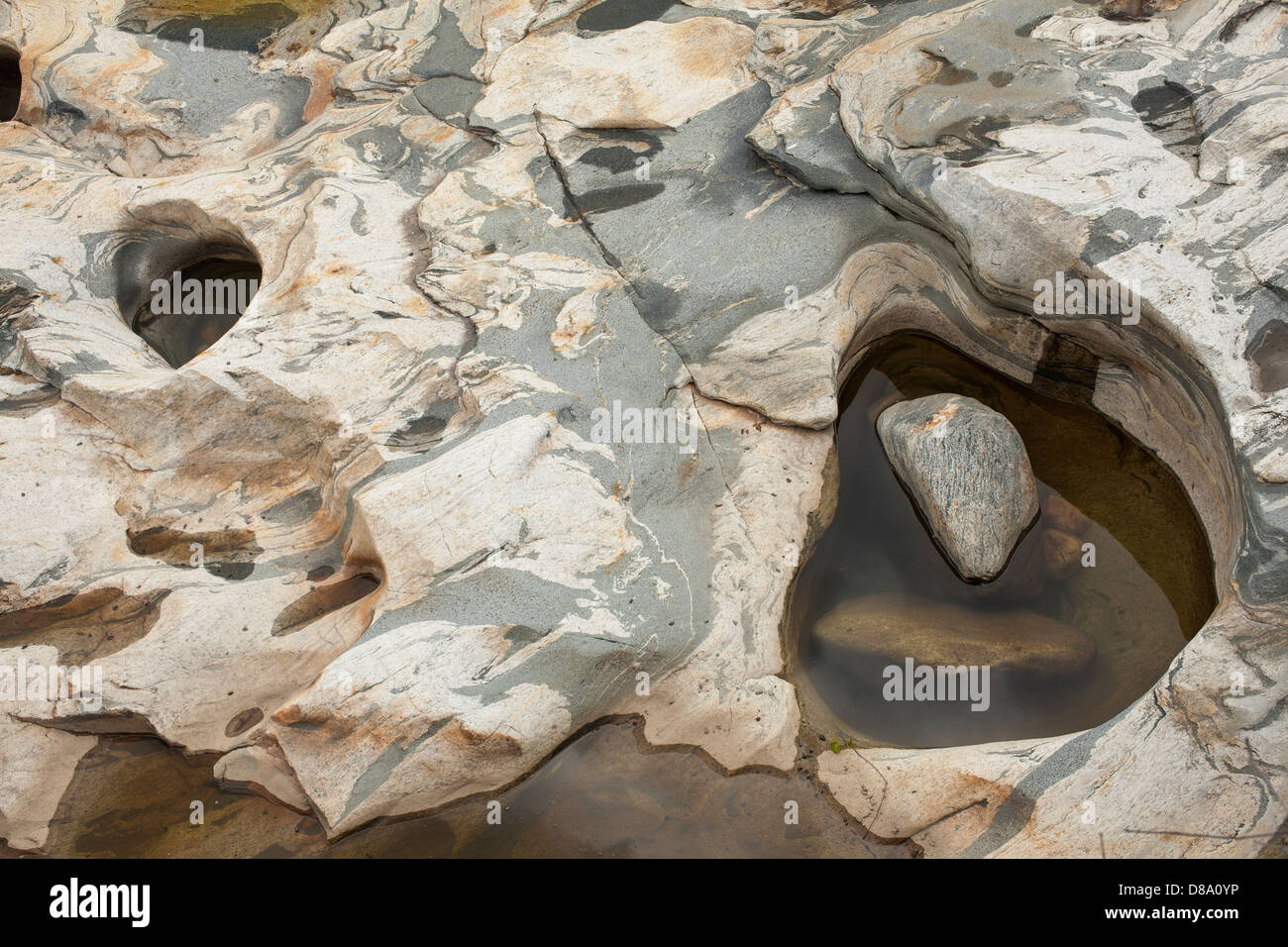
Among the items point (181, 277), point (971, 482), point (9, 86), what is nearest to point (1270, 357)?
point (971, 482)

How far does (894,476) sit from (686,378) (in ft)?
4.87

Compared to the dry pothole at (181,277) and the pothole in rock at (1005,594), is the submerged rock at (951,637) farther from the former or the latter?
the dry pothole at (181,277)

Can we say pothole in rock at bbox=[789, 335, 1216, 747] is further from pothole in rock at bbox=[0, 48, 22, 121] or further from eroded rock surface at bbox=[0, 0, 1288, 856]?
pothole in rock at bbox=[0, 48, 22, 121]

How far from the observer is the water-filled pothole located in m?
6.78

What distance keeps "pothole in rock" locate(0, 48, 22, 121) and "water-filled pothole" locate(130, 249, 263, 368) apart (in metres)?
2.60

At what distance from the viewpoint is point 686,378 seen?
5.64 metres

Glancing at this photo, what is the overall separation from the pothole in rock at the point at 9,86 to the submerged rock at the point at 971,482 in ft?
26.3

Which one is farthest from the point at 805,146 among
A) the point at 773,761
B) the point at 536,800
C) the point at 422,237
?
the point at 536,800

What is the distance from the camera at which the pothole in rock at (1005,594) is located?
198 inches

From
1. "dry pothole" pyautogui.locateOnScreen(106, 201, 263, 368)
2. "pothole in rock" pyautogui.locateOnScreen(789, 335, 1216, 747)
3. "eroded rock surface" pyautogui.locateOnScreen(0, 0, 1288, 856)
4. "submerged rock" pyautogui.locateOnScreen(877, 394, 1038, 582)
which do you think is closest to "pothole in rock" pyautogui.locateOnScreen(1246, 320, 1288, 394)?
"eroded rock surface" pyautogui.locateOnScreen(0, 0, 1288, 856)

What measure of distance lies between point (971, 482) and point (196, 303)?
5.66 meters

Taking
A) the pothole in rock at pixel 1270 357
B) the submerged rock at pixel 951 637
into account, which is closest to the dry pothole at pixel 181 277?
the submerged rock at pixel 951 637

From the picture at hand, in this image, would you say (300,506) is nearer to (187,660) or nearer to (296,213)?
(187,660)

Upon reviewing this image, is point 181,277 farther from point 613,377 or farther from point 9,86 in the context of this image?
point 613,377
